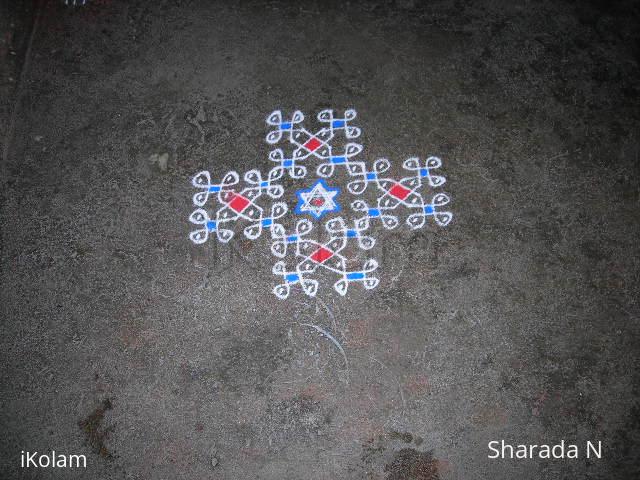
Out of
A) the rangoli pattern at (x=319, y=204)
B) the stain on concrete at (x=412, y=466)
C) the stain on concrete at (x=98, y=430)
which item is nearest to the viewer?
the stain on concrete at (x=412, y=466)

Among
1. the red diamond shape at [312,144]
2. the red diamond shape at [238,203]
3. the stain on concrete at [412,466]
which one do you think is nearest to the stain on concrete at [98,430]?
the red diamond shape at [238,203]

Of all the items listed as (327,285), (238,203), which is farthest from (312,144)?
(327,285)

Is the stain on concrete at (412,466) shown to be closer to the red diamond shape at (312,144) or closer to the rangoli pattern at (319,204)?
the rangoli pattern at (319,204)

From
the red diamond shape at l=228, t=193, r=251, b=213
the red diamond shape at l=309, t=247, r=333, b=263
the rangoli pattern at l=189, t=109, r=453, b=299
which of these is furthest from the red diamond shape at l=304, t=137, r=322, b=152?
the red diamond shape at l=309, t=247, r=333, b=263

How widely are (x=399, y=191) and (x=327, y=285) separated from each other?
0.80m

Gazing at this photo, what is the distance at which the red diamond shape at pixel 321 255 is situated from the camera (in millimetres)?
2840

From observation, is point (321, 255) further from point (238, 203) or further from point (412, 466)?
point (412, 466)

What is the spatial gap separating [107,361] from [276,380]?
1.07 meters

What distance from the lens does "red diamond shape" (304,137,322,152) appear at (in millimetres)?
3078

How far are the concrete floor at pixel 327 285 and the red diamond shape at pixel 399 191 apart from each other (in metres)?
0.22

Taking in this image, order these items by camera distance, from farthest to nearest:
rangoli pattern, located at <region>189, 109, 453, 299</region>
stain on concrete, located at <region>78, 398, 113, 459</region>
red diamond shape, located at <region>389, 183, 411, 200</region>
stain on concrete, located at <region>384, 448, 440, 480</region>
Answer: red diamond shape, located at <region>389, 183, 411, 200</region> → rangoli pattern, located at <region>189, 109, 453, 299</region> → stain on concrete, located at <region>78, 398, 113, 459</region> → stain on concrete, located at <region>384, 448, 440, 480</region>

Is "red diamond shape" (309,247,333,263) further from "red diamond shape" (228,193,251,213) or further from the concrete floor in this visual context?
"red diamond shape" (228,193,251,213)

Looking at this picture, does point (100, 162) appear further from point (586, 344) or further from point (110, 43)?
point (586, 344)

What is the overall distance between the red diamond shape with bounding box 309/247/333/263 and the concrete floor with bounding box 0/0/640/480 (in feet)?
0.71
